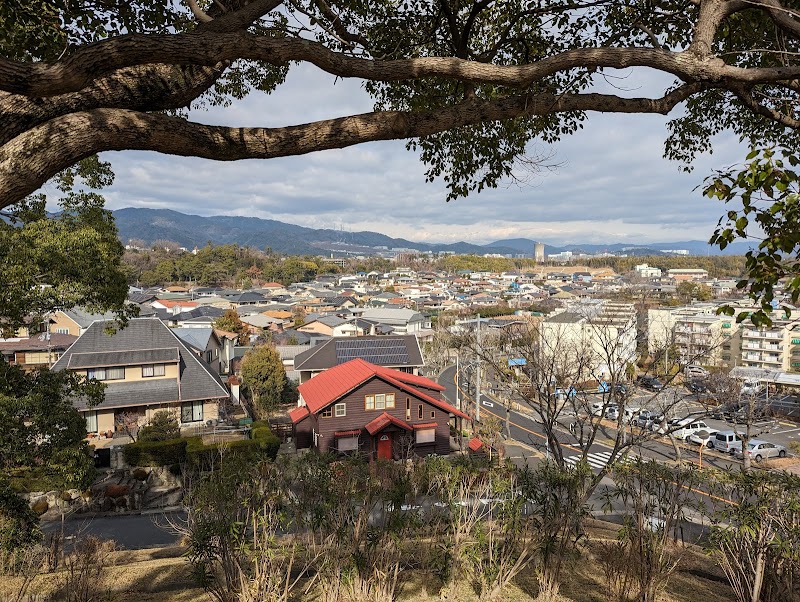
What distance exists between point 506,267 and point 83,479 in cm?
12445

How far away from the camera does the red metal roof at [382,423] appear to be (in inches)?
575

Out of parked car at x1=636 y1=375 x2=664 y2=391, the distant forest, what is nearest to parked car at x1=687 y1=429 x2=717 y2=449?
parked car at x1=636 y1=375 x2=664 y2=391

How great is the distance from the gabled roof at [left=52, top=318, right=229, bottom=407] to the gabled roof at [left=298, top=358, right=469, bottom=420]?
3.43 meters

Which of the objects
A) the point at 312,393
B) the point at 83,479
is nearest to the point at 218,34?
the point at 83,479

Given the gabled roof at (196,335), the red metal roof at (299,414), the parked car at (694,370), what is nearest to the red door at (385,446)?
the red metal roof at (299,414)

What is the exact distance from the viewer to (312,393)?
16312 millimetres

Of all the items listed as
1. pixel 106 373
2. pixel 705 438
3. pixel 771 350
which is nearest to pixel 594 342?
pixel 705 438

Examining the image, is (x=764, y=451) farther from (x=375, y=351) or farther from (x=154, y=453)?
(x=154, y=453)

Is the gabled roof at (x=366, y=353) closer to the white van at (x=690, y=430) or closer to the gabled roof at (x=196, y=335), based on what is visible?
the gabled roof at (x=196, y=335)

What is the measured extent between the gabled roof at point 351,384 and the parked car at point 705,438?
9557 mm

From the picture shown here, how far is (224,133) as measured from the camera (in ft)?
8.46

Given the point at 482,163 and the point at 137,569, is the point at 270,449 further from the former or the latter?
the point at 482,163

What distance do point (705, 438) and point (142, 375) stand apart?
20859 mm

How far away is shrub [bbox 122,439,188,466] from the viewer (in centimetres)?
1303
